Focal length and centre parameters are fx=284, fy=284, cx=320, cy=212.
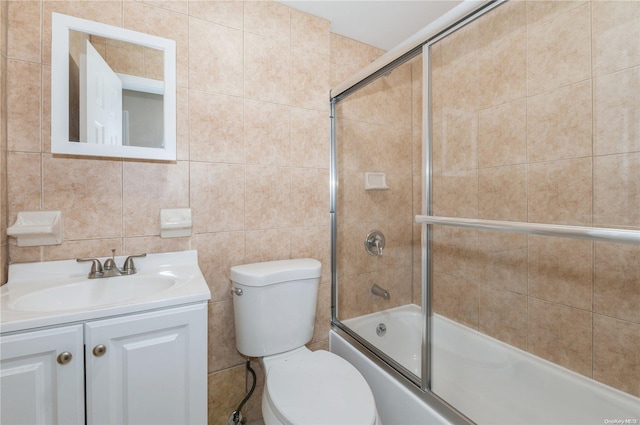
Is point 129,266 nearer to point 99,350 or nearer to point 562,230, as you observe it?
point 99,350

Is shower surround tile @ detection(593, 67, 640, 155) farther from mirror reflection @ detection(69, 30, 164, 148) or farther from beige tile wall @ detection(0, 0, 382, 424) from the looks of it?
mirror reflection @ detection(69, 30, 164, 148)

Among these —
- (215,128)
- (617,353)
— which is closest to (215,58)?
(215,128)

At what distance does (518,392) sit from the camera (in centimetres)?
124

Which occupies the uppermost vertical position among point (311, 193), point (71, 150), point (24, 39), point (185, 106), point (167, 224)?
point (24, 39)

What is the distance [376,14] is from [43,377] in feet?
6.89

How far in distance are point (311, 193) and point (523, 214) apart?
3.34ft

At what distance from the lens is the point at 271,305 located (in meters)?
1.29

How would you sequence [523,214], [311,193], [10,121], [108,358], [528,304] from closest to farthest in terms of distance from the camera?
Result: [108,358] → [10,121] → [523,214] → [528,304] → [311,193]

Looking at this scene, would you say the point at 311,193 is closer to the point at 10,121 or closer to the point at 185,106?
the point at 185,106

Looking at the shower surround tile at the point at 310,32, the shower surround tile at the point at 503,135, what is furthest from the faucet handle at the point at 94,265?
the shower surround tile at the point at 503,135

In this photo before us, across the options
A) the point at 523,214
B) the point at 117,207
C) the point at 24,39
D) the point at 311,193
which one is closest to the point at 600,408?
the point at 523,214

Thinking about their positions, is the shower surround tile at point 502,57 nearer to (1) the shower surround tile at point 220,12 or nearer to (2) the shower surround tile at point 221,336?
(1) the shower surround tile at point 220,12

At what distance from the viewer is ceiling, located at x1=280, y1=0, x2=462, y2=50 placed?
5.07 ft

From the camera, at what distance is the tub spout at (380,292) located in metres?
1.68
